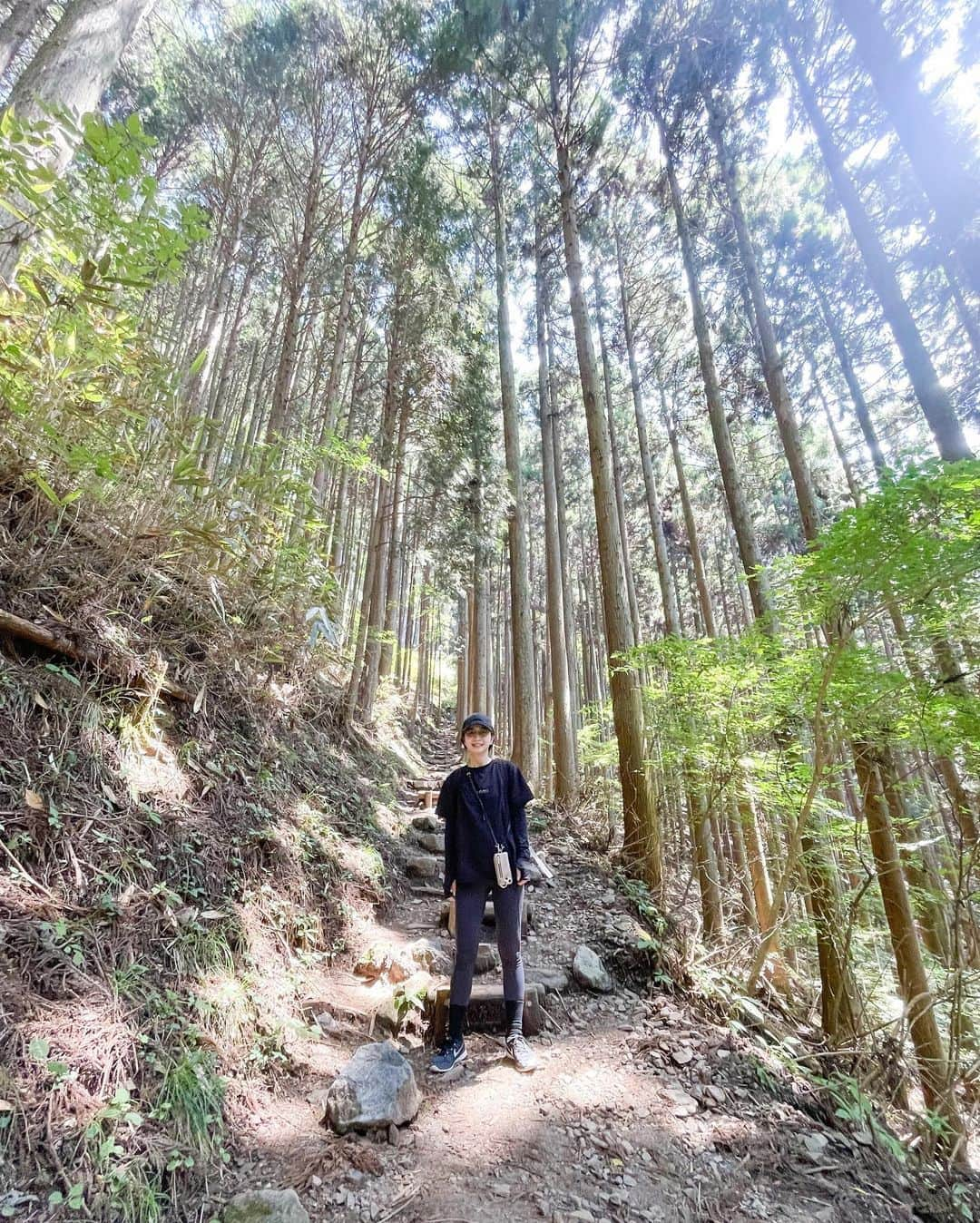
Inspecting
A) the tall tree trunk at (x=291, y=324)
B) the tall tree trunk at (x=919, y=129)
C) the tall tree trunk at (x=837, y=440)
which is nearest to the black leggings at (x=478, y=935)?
the tall tree trunk at (x=291, y=324)

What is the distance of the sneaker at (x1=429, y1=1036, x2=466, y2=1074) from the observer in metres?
2.61

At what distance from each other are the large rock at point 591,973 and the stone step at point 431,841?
2.67 m

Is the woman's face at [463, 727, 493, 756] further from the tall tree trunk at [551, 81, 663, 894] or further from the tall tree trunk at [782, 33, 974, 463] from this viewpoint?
the tall tree trunk at [782, 33, 974, 463]

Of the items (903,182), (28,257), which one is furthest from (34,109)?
(903,182)

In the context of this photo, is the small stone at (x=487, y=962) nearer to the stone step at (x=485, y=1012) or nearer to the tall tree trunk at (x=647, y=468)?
the stone step at (x=485, y=1012)

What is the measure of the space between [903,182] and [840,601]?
6260 mm

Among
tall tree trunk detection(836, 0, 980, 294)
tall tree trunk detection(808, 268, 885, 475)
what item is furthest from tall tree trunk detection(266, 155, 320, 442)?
tall tree trunk detection(808, 268, 885, 475)

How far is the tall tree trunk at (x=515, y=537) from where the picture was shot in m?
8.29

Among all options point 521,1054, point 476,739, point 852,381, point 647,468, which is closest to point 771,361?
point 647,468

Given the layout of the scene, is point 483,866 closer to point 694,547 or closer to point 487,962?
point 487,962

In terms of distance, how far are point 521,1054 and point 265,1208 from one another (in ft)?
4.58

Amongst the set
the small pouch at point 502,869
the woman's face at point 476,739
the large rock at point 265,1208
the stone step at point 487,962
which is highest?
the woman's face at point 476,739

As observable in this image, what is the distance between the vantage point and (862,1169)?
7.48ft

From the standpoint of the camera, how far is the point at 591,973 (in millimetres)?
3459
